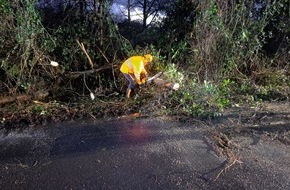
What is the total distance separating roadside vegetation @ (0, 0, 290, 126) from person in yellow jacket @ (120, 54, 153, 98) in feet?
0.61

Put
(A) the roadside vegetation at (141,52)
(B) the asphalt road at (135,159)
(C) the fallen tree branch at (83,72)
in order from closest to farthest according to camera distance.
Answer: (B) the asphalt road at (135,159) → (A) the roadside vegetation at (141,52) → (C) the fallen tree branch at (83,72)

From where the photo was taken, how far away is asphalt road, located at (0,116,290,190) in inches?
137

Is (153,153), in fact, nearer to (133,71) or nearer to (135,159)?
(135,159)

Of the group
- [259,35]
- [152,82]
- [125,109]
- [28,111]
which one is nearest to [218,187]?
[125,109]

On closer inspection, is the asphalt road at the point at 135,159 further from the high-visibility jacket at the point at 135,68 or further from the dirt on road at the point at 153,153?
the high-visibility jacket at the point at 135,68

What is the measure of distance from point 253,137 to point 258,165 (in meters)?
0.71

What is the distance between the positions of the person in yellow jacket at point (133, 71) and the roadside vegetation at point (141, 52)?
19 centimetres

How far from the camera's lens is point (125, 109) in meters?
5.21

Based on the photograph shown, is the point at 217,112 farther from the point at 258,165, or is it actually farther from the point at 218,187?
the point at 218,187

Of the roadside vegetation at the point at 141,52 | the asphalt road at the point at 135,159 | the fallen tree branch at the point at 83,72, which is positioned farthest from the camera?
the fallen tree branch at the point at 83,72

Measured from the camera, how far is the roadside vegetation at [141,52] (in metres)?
5.30

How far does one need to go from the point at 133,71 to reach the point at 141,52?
1004mm

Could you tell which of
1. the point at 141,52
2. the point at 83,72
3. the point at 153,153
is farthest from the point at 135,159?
the point at 141,52

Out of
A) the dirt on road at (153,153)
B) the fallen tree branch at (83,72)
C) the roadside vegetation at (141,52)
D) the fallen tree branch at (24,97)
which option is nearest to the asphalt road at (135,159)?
the dirt on road at (153,153)
